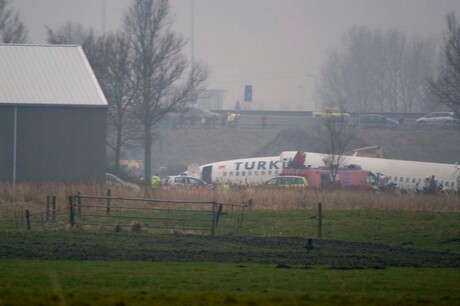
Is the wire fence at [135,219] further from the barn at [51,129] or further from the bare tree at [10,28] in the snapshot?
the bare tree at [10,28]

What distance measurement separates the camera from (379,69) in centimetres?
13662

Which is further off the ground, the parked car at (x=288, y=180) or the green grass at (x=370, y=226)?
the parked car at (x=288, y=180)

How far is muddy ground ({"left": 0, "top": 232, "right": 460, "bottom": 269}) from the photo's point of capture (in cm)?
2248

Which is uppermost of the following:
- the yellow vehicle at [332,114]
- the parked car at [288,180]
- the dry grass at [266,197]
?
the yellow vehicle at [332,114]

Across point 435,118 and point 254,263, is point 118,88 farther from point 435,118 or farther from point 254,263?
point 435,118

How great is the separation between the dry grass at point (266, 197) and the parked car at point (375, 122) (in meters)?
49.5

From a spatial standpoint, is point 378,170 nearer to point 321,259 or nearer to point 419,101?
point 321,259

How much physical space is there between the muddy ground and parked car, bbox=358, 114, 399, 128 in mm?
64601

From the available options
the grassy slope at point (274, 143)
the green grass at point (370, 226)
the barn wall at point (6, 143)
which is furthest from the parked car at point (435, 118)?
the green grass at point (370, 226)

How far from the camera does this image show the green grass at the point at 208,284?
1514cm

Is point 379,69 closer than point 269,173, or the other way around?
point 269,173

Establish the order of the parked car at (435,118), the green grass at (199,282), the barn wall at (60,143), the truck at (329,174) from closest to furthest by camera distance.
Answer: the green grass at (199,282) → the barn wall at (60,143) → the truck at (329,174) → the parked car at (435,118)

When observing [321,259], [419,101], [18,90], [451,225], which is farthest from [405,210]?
[419,101]

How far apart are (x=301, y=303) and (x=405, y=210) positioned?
25.7 metres
